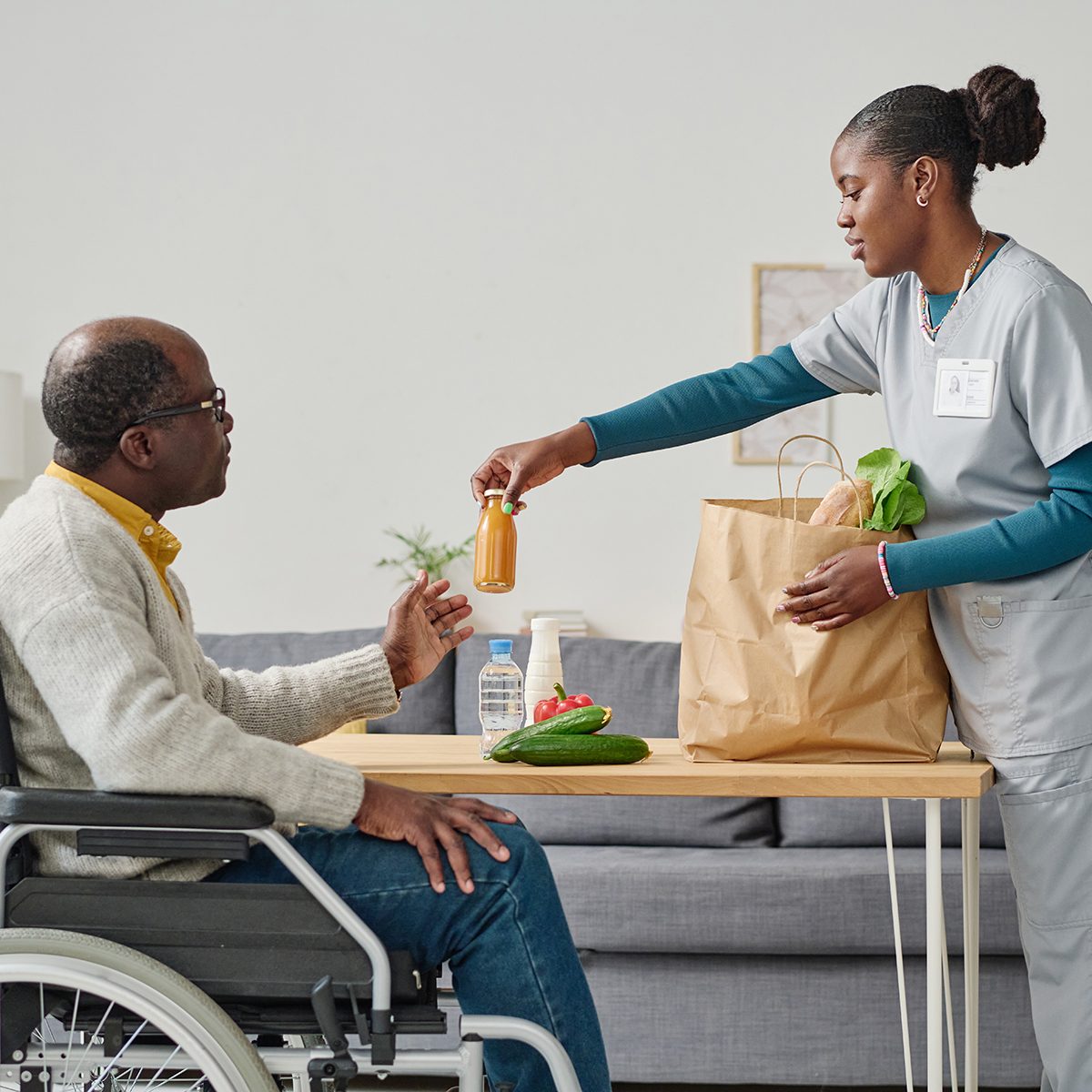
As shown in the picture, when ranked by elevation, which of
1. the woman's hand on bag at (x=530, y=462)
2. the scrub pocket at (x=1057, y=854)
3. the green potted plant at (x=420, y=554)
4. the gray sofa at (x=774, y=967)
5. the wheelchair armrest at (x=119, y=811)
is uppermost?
the woman's hand on bag at (x=530, y=462)

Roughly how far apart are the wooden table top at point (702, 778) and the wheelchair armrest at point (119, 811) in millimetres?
312

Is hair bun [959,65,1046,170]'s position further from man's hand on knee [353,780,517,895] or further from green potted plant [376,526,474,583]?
green potted plant [376,526,474,583]

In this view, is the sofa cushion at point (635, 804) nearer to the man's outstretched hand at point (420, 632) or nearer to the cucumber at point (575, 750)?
the man's outstretched hand at point (420, 632)

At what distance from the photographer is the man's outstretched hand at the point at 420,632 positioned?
1874 millimetres

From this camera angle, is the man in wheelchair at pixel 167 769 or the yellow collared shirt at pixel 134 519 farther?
the yellow collared shirt at pixel 134 519

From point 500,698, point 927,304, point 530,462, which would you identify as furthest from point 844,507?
point 500,698

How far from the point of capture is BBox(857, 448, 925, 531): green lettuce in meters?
1.62

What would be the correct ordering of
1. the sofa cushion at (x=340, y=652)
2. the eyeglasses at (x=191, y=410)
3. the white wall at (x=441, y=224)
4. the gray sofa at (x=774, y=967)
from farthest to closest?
the white wall at (x=441, y=224)
the sofa cushion at (x=340, y=652)
the gray sofa at (x=774, y=967)
the eyeglasses at (x=191, y=410)

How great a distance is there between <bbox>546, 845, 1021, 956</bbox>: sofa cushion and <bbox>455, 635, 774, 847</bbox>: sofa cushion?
1.01 ft

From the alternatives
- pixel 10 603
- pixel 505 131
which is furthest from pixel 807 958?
pixel 505 131

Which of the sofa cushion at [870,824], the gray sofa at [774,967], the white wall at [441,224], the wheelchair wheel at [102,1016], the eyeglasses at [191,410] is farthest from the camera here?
the white wall at [441,224]

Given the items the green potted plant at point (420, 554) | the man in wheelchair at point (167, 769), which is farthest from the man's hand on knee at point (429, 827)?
the green potted plant at point (420, 554)

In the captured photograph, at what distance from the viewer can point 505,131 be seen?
3805 millimetres

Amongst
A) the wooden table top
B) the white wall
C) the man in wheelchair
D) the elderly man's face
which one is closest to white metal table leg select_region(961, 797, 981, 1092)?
the wooden table top
